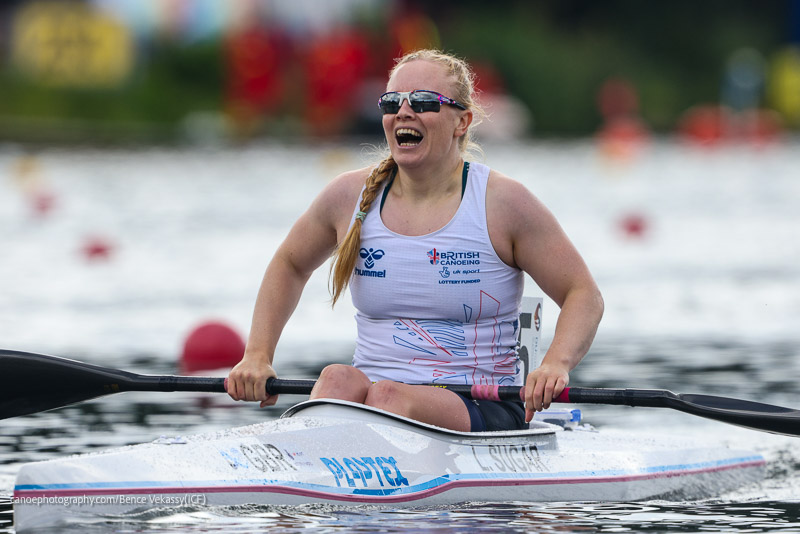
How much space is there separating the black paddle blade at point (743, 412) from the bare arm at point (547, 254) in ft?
1.69

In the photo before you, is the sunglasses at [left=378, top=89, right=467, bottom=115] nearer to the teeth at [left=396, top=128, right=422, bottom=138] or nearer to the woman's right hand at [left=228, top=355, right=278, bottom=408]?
the teeth at [left=396, top=128, right=422, bottom=138]

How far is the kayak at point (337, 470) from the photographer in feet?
18.5

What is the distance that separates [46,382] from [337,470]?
1.43m

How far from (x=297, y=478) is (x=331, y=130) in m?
31.2

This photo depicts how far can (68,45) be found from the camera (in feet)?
121

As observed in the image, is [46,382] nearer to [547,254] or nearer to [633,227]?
[547,254]

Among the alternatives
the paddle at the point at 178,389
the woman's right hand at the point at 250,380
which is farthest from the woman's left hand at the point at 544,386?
the woman's right hand at the point at 250,380

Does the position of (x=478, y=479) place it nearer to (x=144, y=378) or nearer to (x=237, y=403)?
(x=144, y=378)

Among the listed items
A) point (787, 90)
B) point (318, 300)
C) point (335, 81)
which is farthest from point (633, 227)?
point (787, 90)

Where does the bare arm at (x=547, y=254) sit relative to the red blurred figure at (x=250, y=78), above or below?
below

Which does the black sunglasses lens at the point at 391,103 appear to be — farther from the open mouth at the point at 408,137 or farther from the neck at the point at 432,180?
the neck at the point at 432,180

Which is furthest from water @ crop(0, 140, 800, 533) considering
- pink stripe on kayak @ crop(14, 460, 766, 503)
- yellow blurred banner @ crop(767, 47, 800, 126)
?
yellow blurred banner @ crop(767, 47, 800, 126)

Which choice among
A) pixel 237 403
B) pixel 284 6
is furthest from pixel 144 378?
pixel 284 6

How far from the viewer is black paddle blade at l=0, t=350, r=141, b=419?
671cm
